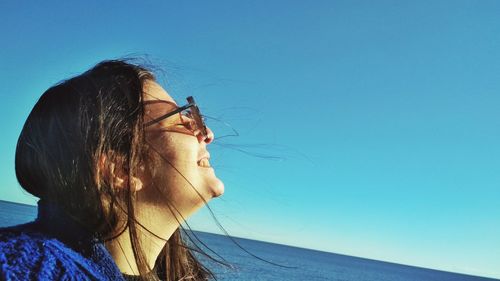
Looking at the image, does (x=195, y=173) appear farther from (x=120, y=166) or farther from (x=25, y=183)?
(x=25, y=183)

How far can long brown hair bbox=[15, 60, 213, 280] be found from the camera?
1.93 meters

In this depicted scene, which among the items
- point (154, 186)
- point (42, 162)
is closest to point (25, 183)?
point (42, 162)

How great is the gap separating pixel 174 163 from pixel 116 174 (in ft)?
0.97

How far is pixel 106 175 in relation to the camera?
2107mm

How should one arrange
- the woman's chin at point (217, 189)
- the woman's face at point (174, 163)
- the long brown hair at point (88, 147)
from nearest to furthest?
the long brown hair at point (88, 147)
the woman's face at point (174, 163)
the woman's chin at point (217, 189)

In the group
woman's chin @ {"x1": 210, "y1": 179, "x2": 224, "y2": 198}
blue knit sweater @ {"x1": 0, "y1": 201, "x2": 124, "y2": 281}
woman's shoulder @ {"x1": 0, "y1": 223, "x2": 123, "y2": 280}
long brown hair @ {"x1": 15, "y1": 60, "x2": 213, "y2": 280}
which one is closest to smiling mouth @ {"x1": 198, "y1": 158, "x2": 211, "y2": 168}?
woman's chin @ {"x1": 210, "y1": 179, "x2": 224, "y2": 198}

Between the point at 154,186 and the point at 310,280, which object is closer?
the point at 154,186

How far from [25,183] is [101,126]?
45cm

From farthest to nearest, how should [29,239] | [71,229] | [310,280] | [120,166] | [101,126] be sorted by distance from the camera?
[310,280]
[120,166]
[101,126]
[71,229]
[29,239]

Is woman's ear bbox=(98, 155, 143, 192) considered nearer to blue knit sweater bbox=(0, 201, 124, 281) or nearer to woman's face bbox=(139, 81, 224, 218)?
woman's face bbox=(139, 81, 224, 218)

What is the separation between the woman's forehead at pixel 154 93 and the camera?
94.9 inches

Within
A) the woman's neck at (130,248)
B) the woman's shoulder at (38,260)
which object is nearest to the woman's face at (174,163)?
the woman's neck at (130,248)

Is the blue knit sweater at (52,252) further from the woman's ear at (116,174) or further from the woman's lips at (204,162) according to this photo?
the woman's lips at (204,162)

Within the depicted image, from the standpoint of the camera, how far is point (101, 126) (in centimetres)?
204
